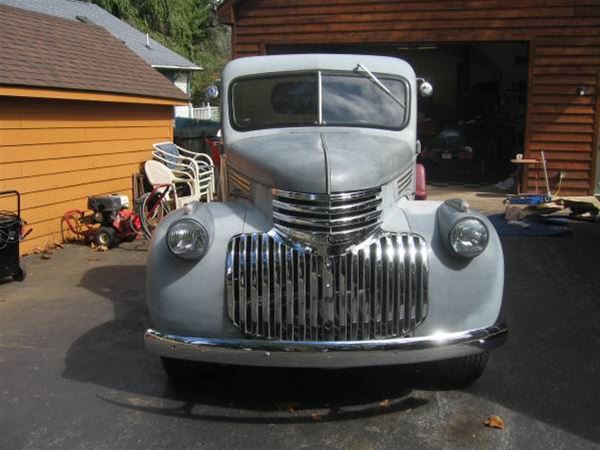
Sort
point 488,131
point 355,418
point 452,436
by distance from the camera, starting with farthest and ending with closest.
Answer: point 488,131 → point 355,418 → point 452,436

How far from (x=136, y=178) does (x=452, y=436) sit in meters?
8.09

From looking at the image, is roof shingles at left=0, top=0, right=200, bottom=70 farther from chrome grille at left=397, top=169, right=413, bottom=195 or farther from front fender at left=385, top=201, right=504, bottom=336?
front fender at left=385, top=201, right=504, bottom=336

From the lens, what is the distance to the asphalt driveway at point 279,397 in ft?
11.5

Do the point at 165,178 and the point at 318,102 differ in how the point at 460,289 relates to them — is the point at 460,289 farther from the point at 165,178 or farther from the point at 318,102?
the point at 165,178

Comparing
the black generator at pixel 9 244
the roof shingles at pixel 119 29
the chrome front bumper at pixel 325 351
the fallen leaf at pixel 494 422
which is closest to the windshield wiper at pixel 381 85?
the chrome front bumper at pixel 325 351

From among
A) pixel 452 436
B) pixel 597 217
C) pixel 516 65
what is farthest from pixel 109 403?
pixel 516 65

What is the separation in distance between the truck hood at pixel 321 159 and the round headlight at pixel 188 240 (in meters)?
0.53

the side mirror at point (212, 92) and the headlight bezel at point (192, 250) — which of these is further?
Answer: the side mirror at point (212, 92)

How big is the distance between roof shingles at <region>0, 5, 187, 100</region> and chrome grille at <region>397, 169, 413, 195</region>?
→ 519 centimetres

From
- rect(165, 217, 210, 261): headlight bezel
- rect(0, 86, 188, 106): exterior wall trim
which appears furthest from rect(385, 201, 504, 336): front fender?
rect(0, 86, 188, 106): exterior wall trim

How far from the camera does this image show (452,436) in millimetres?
3496

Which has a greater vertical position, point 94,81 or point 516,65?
point 516,65

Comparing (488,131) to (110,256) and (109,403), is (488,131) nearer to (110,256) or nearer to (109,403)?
(110,256)

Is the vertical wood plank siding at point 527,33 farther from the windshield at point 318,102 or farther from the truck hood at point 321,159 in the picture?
the truck hood at point 321,159
